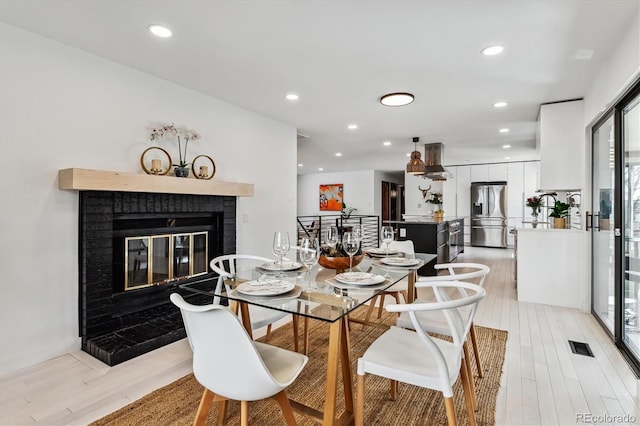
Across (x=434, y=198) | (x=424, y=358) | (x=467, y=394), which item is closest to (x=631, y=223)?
(x=467, y=394)

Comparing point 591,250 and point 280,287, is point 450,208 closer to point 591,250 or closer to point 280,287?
point 591,250

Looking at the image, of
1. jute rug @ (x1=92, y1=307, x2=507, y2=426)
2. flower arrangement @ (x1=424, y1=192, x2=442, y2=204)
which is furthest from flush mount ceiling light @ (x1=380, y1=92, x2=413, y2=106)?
flower arrangement @ (x1=424, y1=192, x2=442, y2=204)

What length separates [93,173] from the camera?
2479 millimetres

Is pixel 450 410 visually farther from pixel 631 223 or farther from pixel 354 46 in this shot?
pixel 354 46

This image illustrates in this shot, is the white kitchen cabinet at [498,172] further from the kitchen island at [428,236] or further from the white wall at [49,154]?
the white wall at [49,154]

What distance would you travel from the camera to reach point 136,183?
109 inches

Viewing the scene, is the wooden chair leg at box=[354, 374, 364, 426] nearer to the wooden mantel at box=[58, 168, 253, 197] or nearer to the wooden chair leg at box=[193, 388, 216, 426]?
the wooden chair leg at box=[193, 388, 216, 426]

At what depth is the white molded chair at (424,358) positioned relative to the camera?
4.45 feet

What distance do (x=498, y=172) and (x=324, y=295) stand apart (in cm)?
843

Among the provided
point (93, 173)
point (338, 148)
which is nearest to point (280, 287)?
point (93, 173)

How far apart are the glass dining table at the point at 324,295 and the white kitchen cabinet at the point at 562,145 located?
2.79m

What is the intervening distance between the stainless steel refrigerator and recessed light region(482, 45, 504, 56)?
260 inches

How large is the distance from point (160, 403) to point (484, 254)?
25.3ft

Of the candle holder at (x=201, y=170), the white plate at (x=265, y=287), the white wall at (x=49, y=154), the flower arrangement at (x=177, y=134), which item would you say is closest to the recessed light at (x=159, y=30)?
the white wall at (x=49, y=154)
